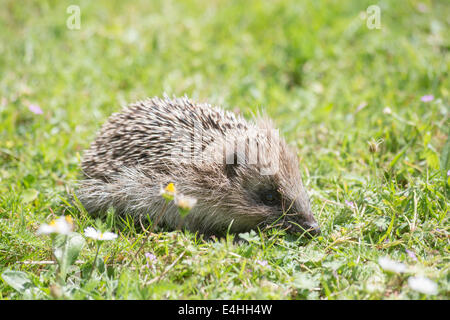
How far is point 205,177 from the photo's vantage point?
421 cm

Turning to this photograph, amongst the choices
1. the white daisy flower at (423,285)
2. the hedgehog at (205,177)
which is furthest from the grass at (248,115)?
the hedgehog at (205,177)

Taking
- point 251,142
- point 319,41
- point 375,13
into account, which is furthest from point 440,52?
point 251,142

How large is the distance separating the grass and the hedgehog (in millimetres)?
252

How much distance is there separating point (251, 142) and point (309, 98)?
2636mm

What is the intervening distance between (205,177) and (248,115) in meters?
1.68

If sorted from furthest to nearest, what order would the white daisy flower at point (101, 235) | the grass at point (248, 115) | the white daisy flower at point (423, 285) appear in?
the grass at point (248, 115) → the white daisy flower at point (101, 235) → the white daisy flower at point (423, 285)

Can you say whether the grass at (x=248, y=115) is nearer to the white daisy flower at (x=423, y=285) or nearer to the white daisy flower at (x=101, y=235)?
the white daisy flower at (x=423, y=285)

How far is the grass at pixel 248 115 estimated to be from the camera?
11.3ft

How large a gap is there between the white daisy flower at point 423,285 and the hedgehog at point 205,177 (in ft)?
3.56

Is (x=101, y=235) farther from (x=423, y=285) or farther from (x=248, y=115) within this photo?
(x=248, y=115)

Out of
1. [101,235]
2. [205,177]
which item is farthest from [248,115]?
[101,235]

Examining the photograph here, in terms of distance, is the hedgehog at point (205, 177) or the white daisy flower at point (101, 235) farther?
the hedgehog at point (205, 177)

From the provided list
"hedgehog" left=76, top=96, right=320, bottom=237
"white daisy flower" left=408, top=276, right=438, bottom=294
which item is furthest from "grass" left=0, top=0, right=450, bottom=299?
"hedgehog" left=76, top=96, right=320, bottom=237
